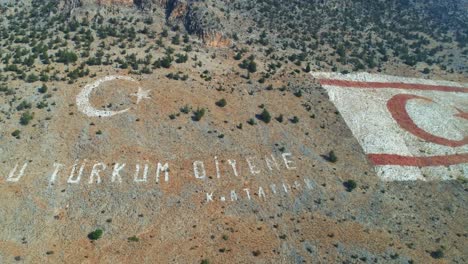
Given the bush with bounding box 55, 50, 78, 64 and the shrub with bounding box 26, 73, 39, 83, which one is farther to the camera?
the bush with bounding box 55, 50, 78, 64

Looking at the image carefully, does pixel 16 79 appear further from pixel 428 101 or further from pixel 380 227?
pixel 428 101

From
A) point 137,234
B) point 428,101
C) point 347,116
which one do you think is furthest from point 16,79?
point 428,101

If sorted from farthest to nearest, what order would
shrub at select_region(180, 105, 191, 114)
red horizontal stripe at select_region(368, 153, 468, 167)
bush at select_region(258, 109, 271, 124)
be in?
bush at select_region(258, 109, 271, 124) < shrub at select_region(180, 105, 191, 114) < red horizontal stripe at select_region(368, 153, 468, 167)

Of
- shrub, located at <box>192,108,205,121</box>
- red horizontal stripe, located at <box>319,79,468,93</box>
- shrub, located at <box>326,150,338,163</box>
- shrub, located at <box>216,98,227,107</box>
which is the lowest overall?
shrub, located at <box>326,150,338,163</box>

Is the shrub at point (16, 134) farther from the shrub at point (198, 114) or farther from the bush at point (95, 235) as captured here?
A: the shrub at point (198, 114)

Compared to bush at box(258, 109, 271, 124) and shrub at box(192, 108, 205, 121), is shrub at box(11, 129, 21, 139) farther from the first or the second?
bush at box(258, 109, 271, 124)

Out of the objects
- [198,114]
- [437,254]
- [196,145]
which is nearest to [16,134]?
[196,145]

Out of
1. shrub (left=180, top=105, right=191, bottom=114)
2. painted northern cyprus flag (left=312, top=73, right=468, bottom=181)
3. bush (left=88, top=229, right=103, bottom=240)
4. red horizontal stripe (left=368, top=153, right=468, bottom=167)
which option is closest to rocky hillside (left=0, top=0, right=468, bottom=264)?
bush (left=88, top=229, right=103, bottom=240)

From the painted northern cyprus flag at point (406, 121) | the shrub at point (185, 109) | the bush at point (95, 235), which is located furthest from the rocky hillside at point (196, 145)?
the painted northern cyprus flag at point (406, 121)
